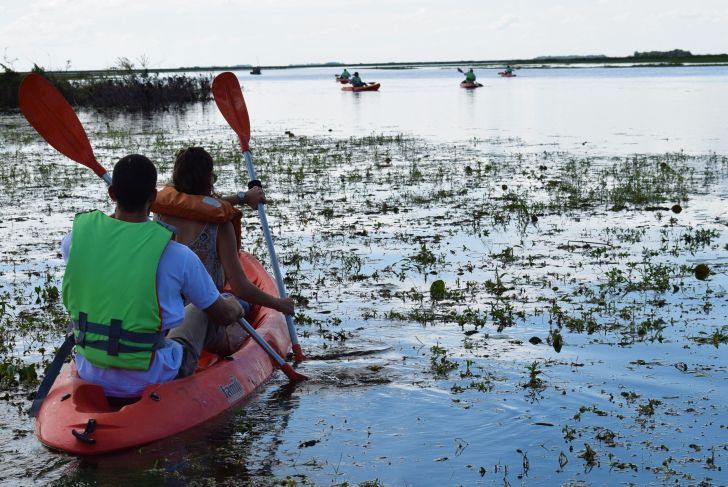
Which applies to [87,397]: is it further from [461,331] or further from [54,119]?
[461,331]

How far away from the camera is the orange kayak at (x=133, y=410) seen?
4.39m

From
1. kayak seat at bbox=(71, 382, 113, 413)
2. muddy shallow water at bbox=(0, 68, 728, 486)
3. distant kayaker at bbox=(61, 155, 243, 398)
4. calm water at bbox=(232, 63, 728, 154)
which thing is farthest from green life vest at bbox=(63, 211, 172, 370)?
calm water at bbox=(232, 63, 728, 154)

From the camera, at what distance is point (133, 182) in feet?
13.5

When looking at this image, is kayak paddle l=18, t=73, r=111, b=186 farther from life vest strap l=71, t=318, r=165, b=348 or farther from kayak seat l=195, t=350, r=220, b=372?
life vest strap l=71, t=318, r=165, b=348

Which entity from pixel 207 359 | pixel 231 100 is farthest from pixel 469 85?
pixel 207 359

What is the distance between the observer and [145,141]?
796 inches

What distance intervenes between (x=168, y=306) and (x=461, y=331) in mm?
2882

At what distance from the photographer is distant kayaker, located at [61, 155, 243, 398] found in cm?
420

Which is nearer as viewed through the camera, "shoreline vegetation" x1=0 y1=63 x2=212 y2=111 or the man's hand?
the man's hand

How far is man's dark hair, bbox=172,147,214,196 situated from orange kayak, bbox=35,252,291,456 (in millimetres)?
968

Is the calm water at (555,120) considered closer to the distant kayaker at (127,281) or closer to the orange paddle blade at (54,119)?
the orange paddle blade at (54,119)

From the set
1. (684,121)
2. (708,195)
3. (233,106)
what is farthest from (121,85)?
(233,106)

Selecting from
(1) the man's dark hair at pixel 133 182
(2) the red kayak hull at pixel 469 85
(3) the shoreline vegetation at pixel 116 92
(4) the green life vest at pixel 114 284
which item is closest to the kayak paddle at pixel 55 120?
(4) the green life vest at pixel 114 284

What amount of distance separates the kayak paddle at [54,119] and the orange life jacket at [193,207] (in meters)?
0.77
